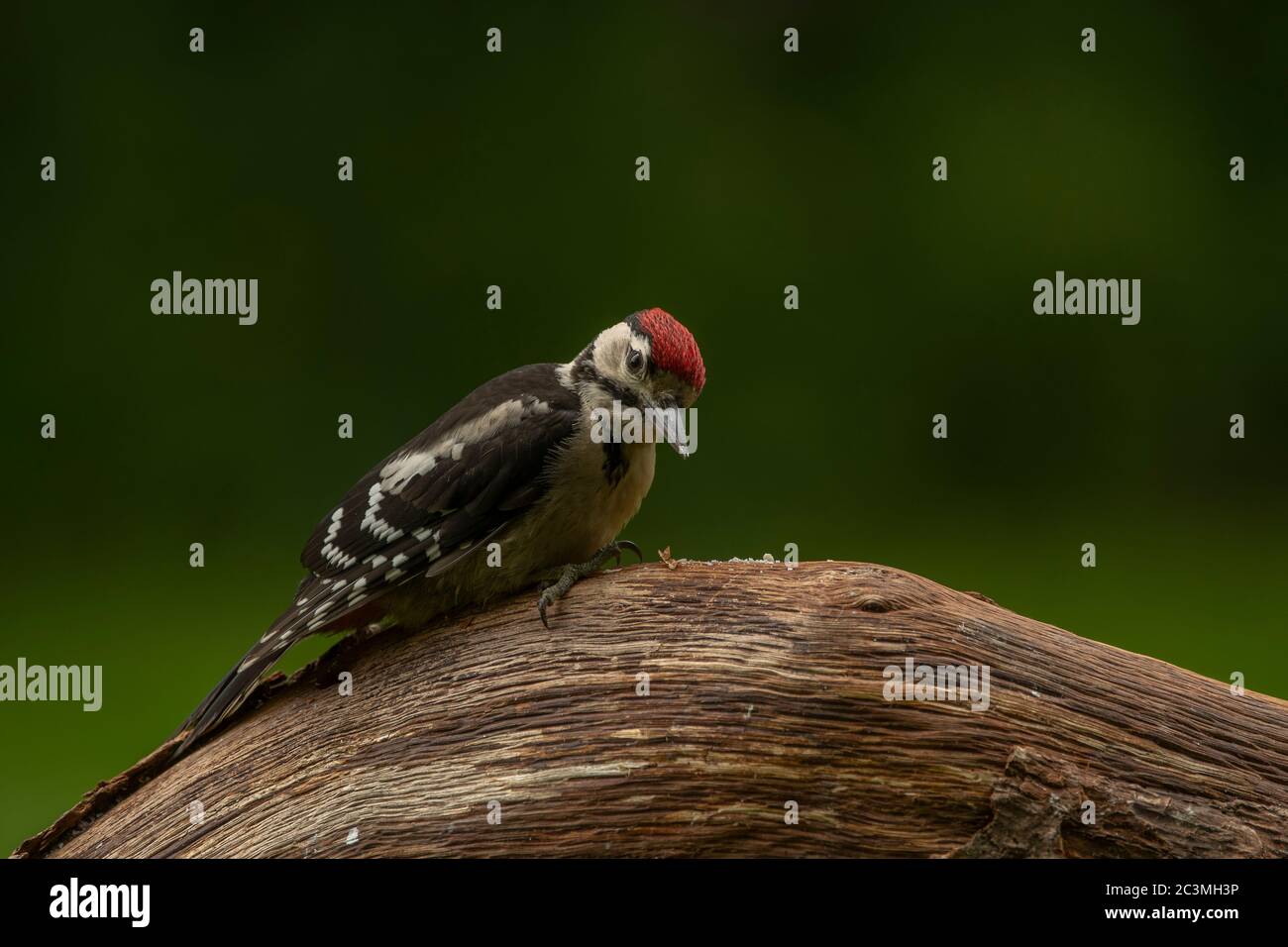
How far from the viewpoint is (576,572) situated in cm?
191

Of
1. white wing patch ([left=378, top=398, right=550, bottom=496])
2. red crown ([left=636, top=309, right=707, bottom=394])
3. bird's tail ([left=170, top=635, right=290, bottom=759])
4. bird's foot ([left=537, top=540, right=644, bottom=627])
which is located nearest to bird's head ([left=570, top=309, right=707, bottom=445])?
red crown ([left=636, top=309, right=707, bottom=394])

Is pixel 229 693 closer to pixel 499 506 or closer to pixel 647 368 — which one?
pixel 499 506

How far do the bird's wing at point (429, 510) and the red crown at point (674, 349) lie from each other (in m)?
0.15

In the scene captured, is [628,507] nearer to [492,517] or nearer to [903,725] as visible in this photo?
[492,517]

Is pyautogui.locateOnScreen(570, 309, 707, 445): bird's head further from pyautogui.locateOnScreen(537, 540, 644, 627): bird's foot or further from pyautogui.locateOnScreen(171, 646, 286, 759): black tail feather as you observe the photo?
pyautogui.locateOnScreen(171, 646, 286, 759): black tail feather

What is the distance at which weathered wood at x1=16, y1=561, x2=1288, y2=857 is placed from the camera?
1.64 m

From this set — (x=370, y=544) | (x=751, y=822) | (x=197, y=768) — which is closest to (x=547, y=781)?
(x=751, y=822)

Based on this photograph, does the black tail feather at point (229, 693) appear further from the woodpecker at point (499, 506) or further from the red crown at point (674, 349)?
the red crown at point (674, 349)

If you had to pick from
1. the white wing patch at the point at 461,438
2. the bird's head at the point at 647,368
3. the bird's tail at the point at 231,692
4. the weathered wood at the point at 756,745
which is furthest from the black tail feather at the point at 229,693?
the bird's head at the point at 647,368

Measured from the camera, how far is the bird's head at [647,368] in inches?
77.3

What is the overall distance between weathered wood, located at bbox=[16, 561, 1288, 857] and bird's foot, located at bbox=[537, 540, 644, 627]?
0.02 m

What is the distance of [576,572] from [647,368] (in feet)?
1.07

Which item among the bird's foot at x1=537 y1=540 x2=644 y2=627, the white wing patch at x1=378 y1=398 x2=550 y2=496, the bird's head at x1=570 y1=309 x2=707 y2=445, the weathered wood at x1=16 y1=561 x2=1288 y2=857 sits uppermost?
the bird's head at x1=570 y1=309 x2=707 y2=445

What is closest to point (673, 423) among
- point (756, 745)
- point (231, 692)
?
point (756, 745)
